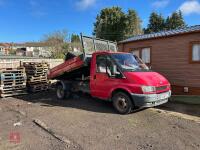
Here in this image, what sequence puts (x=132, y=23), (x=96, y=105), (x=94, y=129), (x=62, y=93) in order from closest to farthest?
1. (x=94, y=129)
2. (x=96, y=105)
3. (x=62, y=93)
4. (x=132, y=23)

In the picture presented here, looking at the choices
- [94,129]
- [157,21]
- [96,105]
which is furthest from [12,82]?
[157,21]

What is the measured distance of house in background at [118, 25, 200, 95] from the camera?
34.4ft

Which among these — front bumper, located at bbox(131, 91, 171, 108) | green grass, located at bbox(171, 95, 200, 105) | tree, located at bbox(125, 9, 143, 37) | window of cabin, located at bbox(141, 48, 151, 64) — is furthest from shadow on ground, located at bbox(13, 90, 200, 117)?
tree, located at bbox(125, 9, 143, 37)

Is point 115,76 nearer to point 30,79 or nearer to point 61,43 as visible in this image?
point 30,79

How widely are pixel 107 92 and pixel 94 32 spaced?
29.3 m

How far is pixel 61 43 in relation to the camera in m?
45.5

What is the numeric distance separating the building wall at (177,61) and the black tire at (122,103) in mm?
4240

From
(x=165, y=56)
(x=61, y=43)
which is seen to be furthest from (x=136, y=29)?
(x=165, y=56)

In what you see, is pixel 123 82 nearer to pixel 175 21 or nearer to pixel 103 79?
pixel 103 79

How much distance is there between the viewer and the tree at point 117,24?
110 feet

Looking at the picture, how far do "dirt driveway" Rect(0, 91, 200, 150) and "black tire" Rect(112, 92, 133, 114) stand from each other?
26 cm

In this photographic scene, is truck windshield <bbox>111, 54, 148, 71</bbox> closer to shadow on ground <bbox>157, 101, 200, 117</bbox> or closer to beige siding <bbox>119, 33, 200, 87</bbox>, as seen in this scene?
shadow on ground <bbox>157, 101, 200, 117</bbox>

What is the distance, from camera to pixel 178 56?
11.3 m

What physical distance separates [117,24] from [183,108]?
26.1 metres
